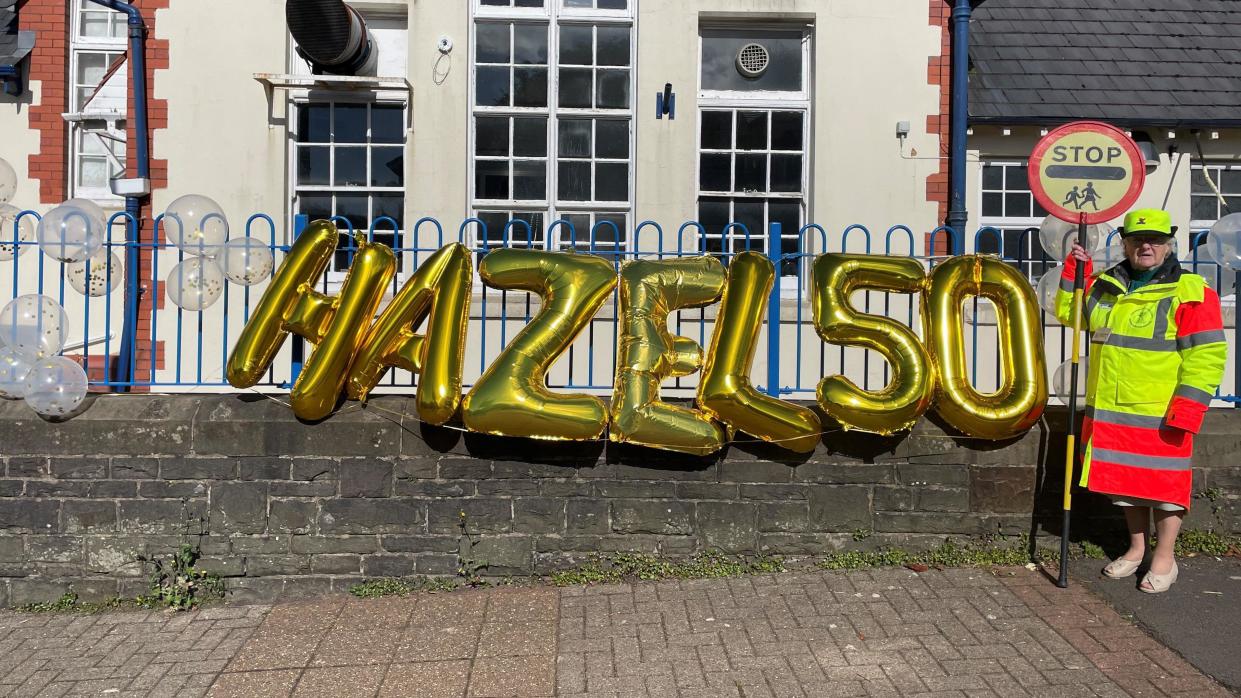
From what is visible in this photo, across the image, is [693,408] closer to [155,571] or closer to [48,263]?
[155,571]

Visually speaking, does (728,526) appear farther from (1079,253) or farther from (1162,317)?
(1162,317)

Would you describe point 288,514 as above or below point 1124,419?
below

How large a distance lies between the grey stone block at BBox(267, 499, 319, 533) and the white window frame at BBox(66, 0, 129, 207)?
17.7 ft

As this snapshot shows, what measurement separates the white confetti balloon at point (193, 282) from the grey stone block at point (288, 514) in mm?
1181

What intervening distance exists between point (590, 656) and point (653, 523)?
1135 millimetres

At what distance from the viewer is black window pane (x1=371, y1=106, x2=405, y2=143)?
8.93 meters

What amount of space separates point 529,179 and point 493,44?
1.24 metres

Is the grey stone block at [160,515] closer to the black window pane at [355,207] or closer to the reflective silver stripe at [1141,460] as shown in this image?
the black window pane at [355,207]

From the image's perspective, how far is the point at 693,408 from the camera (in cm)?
543

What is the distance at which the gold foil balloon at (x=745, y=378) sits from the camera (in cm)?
529

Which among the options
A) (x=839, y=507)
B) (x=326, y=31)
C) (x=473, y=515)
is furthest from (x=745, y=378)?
(x=326, y=31)

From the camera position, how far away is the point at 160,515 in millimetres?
5387

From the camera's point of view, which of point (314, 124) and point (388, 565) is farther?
point (314, 124)

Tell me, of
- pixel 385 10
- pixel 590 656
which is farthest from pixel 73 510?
pixel 385 10
